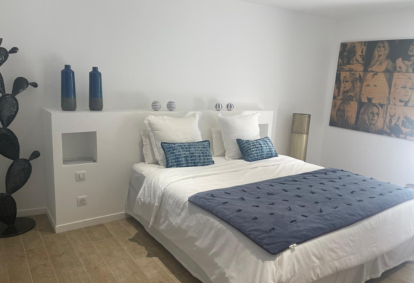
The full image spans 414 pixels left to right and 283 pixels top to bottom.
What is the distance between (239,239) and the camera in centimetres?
190

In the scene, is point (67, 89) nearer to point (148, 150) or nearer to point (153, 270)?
point (148, 150)

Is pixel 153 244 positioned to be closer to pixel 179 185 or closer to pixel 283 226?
pixel 179 185

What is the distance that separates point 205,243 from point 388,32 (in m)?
3.85

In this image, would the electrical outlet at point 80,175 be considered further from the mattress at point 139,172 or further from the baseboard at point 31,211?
the baseboard at point 31,211

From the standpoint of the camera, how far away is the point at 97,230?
120 inches

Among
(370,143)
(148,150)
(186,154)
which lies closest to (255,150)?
(186,154)

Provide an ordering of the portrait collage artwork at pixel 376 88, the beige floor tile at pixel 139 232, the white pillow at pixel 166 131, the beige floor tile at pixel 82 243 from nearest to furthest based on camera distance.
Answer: the beige floor tile at pixel 82 243 → the beige floor tile at pixel 139 232 → the white pillow at pixel 166 131 → the portrait collage artwork at pixel 376 88

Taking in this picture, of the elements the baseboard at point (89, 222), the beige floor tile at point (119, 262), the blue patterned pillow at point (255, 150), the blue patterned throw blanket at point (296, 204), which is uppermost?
the blue patterned pillow at point (255, 150)

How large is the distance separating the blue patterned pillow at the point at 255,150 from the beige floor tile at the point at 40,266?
208cm

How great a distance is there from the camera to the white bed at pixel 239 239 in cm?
182

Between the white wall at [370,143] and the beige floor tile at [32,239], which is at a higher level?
the white wall at [370,143]

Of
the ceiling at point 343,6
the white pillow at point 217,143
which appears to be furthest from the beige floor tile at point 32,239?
the ceiling at point 343,6

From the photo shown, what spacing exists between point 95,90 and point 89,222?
1.26 meters

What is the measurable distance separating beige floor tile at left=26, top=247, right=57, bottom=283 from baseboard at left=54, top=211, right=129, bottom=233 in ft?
1.03
